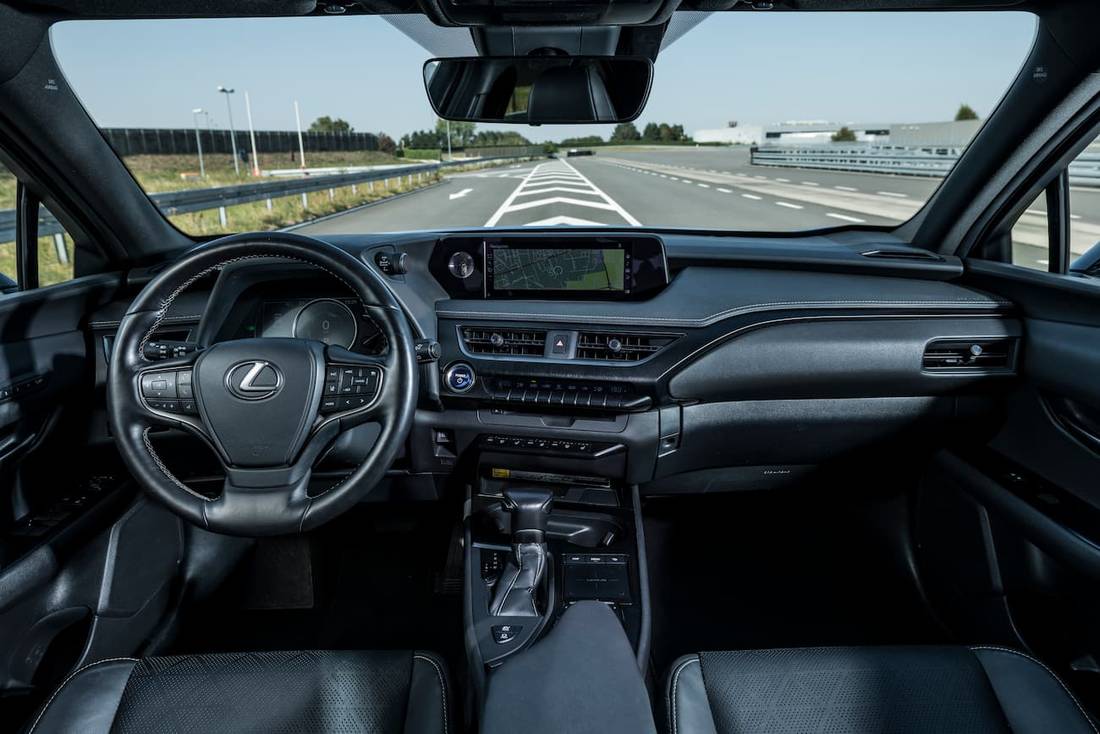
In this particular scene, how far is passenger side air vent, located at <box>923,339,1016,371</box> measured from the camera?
9.44 feet

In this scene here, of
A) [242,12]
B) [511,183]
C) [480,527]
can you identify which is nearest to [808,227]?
[480,527]

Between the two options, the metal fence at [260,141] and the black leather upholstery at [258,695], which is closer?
the black leather upholstery at [258,695]

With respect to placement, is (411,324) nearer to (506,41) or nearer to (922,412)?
(506,41)

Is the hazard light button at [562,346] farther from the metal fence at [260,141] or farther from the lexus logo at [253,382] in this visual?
the metal fence at [260,141]

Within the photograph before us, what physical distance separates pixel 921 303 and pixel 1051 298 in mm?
409

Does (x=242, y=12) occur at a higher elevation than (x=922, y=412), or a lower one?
higher

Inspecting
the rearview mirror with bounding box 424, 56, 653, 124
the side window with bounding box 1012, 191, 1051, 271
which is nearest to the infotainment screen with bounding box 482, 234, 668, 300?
the rearview mirror with bounding box 424, 56, 653, 124

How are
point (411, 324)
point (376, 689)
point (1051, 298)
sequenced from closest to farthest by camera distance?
point (376, 689), point (1051, 298), point (411, 324)

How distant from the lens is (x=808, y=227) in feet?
11.7

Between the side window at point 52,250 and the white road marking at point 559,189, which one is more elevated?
the side window at point 52,250

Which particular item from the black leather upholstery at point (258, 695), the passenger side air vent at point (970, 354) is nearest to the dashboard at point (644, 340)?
the passenger side air vent at point (970, 354)

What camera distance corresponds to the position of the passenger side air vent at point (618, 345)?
2832 millimetres

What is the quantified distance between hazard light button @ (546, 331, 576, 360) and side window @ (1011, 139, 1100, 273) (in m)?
1.76

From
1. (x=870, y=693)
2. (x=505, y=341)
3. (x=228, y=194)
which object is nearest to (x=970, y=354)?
(x=870, y=693)
